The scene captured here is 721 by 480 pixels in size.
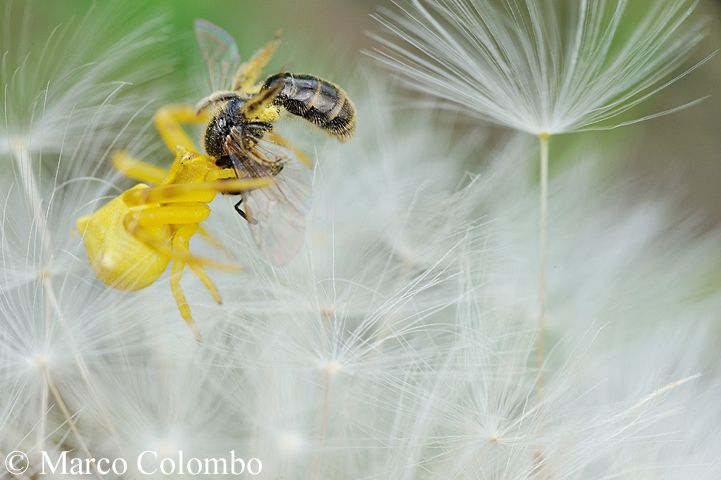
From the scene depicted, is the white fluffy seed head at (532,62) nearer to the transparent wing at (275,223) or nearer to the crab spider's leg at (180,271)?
the transparent wing at (275,223)

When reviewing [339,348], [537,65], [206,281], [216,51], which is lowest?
[339,348]

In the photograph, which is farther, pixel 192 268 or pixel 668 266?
pixel 668 266

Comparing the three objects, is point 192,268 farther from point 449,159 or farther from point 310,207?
point 449,159

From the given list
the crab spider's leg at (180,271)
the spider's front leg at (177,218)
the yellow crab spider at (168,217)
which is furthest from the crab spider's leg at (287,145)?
the crab spider's leg at (180,271)

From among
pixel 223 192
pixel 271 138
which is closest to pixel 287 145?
pixel 271 138

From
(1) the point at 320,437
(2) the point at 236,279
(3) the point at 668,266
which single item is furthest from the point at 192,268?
(3) the point at 668,266

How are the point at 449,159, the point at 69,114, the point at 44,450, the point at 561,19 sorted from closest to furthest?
1. the point at 44,450
2. the point at 69,114
3. the point at 561,19
4. the point at 449,159

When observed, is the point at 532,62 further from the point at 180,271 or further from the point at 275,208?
the point at 180,271
